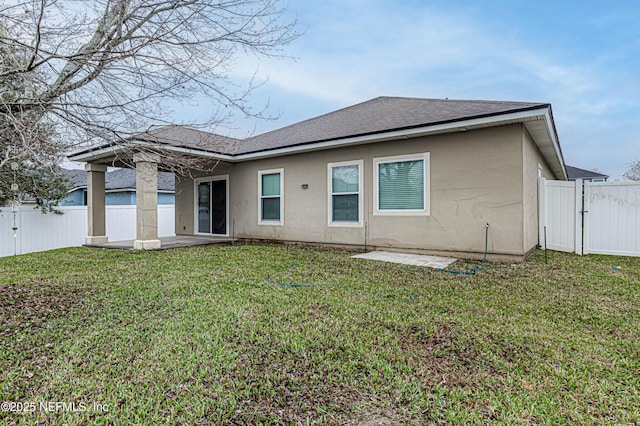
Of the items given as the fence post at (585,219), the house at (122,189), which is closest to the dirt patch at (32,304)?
the fence post at (585,219)

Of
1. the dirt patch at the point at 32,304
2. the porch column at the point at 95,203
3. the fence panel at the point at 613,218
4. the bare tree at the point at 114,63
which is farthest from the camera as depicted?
the porch column at the point at 95,203

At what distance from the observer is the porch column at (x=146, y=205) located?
28.8 feet

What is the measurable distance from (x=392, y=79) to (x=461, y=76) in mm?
2939

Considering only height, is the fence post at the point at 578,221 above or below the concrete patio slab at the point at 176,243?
above

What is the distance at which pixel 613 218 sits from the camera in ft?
25.7

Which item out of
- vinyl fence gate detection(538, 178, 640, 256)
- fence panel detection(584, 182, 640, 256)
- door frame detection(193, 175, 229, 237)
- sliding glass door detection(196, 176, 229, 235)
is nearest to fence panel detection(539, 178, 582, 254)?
vinyl fence gate detection(538, 178, 640, 256)

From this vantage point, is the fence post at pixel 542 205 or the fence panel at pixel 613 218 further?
the fence post at pixel 542 205

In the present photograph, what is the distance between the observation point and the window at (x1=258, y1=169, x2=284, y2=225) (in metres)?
10.2

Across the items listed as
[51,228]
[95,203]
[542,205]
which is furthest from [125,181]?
[542,205]

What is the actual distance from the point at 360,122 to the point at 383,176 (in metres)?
1.97

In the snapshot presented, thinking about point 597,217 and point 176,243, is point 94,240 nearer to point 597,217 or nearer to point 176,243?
point 176,243

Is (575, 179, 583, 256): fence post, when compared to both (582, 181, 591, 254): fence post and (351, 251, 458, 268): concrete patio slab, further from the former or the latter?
(351, 251, 458, 268): concrete patio slab

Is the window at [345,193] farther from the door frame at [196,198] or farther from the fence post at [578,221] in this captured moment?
the fence post at [578,221]

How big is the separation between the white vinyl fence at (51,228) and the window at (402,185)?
32.4 feet
